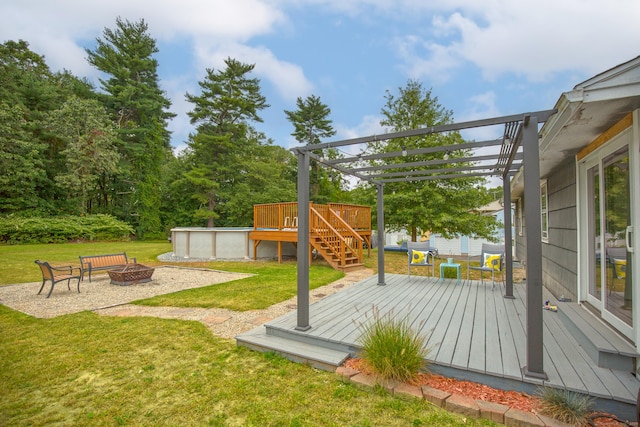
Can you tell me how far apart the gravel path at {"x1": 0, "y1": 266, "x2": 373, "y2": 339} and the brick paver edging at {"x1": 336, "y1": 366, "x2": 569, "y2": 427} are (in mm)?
2227

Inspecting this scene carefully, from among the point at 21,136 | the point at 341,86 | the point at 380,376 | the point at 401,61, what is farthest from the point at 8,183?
the point at 380,376

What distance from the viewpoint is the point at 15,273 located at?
8641 millimetres

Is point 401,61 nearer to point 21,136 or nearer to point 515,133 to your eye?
point 515,133

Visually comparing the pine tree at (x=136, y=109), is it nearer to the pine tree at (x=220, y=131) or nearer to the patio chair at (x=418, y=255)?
the pine tree at (x=220, y=131)

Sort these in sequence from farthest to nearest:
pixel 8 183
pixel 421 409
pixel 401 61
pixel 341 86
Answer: pixel 8 183 < pixel 341 86 < pixel 401 61 < pixel 421 409

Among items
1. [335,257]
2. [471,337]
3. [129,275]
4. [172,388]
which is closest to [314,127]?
[335,257]

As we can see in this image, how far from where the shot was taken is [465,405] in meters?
2.26

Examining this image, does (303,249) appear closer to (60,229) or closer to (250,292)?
(250,292)

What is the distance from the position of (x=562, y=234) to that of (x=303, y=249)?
4141mm

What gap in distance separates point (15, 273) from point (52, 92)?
20.2 metres

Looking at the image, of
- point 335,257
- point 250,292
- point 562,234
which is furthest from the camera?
point 335,257

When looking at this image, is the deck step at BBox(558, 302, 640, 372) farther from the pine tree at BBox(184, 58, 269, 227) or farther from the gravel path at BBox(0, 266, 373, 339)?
the pine tree at BBox(184, 58, 269, 227)

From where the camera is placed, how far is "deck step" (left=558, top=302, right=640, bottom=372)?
245 cm

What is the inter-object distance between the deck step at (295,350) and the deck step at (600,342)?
215 cm
